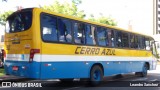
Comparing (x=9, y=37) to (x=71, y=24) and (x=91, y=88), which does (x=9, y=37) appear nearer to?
(x=71, y=24)

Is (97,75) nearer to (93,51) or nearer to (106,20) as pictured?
(93,51)

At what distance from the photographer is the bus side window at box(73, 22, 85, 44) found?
45.6 ft

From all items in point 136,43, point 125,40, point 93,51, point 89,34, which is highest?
point 89,34

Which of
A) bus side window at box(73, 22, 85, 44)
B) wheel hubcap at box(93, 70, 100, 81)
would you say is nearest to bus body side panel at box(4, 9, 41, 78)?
bus side window at box(73, 22, 85, 44)

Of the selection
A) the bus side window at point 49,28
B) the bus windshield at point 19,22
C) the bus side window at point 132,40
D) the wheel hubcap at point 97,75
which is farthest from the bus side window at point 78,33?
the bus side window at point 132,40

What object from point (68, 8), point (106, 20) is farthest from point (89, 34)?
point (106, 20)

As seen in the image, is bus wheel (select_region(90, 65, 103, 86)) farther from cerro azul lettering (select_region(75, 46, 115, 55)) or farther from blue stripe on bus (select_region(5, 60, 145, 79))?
cerro azul lettering (select_region(75, 46, 115, 55))

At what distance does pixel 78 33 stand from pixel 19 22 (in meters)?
2.86

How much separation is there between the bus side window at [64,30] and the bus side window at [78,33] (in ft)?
1.53

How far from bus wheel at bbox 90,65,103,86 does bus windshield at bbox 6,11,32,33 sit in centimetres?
423

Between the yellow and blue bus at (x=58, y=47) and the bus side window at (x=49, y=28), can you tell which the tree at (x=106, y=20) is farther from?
the bus side window at (x=49, y=28)

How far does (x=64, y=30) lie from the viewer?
13172 millimetres

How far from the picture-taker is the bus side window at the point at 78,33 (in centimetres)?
1391

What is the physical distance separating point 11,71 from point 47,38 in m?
2.07
